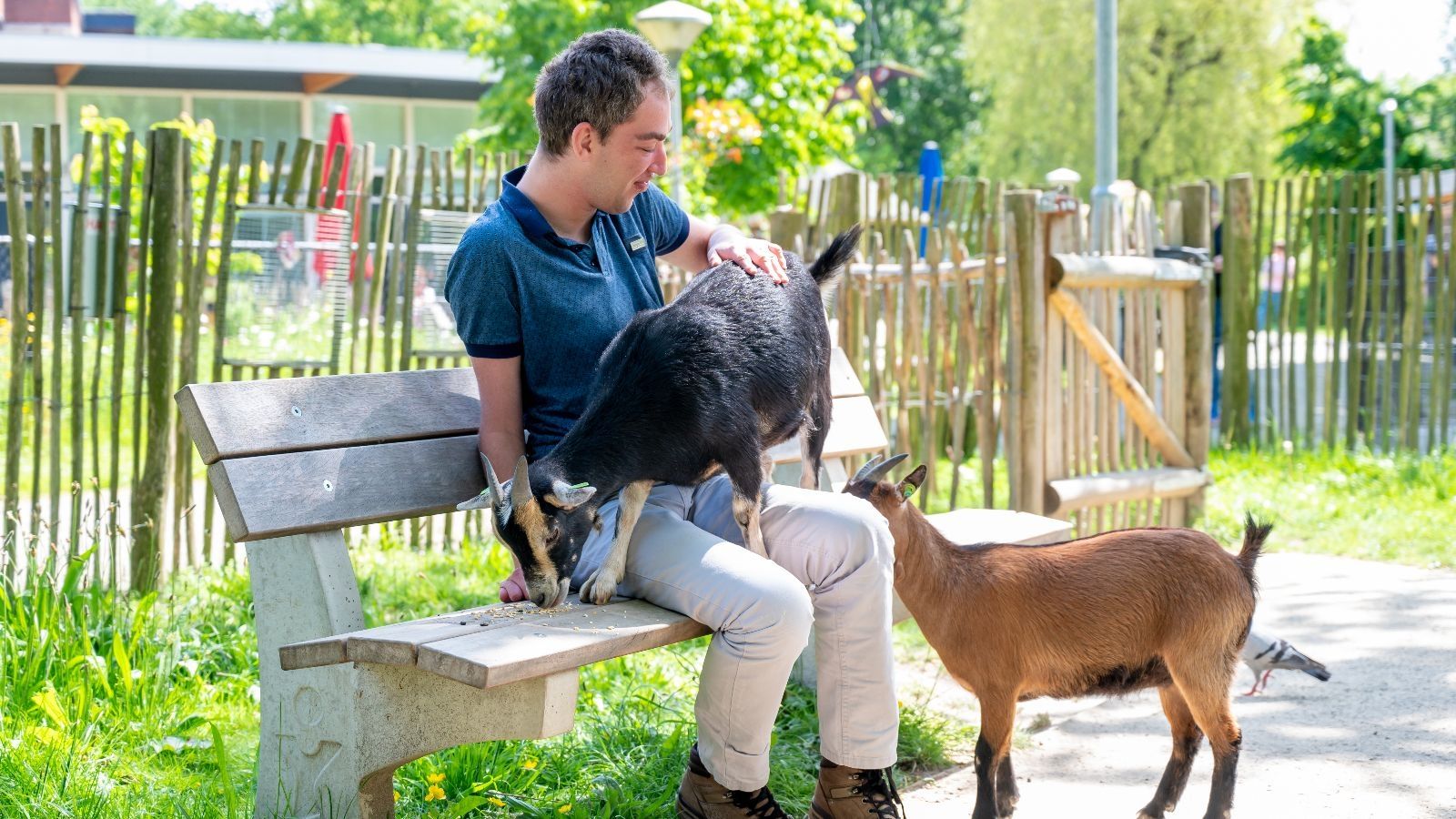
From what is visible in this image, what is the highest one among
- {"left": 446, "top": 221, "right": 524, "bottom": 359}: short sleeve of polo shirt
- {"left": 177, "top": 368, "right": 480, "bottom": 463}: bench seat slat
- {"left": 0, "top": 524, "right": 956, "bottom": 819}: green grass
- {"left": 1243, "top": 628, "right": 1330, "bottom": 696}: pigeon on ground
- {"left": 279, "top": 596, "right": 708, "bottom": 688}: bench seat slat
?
{"left": 446, "top": 221, "right": 524, "bottom": 359}: short sleeve of polo shirt

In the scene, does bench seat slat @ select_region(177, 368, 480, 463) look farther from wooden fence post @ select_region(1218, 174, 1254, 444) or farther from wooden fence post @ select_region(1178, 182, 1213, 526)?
wooden fence post @ select_region(1218, 174, 1254, 444)

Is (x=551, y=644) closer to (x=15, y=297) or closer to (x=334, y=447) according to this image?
(x=334, y=447)

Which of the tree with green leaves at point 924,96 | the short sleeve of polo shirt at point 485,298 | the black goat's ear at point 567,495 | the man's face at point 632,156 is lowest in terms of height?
the black goat's ear at point 567,495

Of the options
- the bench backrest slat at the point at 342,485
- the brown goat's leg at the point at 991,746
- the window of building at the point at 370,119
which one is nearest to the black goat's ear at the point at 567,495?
the bench backrest slat at the point at 342,485

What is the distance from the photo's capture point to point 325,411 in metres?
3.24

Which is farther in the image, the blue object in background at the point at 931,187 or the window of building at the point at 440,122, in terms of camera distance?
the window of building at the point at 440,122

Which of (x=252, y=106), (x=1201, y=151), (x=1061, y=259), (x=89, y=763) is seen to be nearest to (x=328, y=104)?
(x=252, y=106)

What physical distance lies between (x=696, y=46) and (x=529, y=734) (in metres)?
13.2

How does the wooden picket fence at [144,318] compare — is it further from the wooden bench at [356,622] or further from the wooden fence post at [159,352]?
the wooden bench at [356,622]

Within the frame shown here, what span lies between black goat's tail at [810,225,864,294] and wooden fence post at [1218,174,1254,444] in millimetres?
6170

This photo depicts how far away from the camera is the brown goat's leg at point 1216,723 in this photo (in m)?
3.41

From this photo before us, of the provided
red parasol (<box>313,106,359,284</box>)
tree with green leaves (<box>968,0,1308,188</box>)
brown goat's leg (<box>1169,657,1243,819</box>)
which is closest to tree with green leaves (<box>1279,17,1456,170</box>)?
tree with green leaves (<box>968,0,1308,188</box>)

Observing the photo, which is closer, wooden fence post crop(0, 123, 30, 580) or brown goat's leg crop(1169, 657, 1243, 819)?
brown goat's leg crop(1169, 657, 1243, 819)

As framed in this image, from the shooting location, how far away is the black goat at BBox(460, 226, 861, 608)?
298 centimetres
